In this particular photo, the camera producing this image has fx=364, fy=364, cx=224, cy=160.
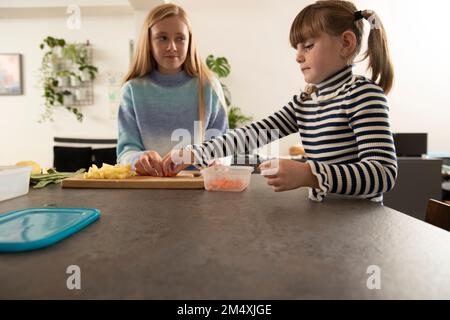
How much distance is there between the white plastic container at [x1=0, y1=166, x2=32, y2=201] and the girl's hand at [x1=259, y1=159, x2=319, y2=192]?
59 centimetres

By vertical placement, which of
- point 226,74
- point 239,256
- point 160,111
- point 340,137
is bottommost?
point 239,256

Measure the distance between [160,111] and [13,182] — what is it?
0.77m

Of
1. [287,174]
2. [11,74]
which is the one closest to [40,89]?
[11,74]

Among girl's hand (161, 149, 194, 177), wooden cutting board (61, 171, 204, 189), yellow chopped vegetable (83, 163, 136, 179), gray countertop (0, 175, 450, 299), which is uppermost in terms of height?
girl's hand (161, 149, 194, 177)

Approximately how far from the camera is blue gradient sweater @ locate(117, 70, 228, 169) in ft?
5.03

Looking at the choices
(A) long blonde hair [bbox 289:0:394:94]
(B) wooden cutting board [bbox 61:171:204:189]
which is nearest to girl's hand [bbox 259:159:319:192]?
(B) wooden cutting board [bbox 61:171:204:189]

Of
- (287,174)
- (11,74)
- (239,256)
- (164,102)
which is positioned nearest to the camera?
(239,256)

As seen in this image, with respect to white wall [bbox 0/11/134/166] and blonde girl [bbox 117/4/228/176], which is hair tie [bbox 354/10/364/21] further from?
white wall [bbox 0/11/134/166]

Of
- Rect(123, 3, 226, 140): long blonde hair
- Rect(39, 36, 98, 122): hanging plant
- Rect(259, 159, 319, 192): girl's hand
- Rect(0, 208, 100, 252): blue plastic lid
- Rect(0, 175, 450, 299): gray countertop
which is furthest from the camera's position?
Rect(39, 36, 98, 122): hanging plant

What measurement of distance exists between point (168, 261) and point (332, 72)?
0.77 metres

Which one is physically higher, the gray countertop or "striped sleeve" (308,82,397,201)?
"striped sleeve" (308,82,397,201)

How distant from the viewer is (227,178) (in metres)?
0.98

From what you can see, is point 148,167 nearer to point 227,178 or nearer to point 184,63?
point 227,178

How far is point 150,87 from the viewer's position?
1.55m
